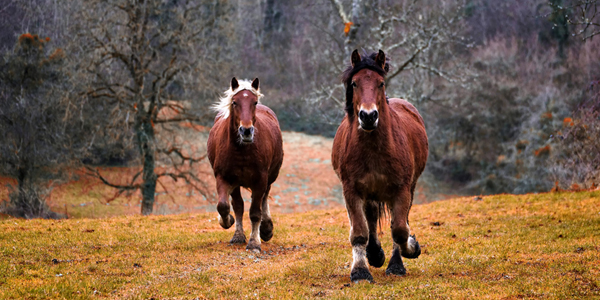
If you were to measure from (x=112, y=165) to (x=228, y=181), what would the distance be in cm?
2144

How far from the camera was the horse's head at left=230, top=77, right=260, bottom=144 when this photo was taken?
29.7 ft

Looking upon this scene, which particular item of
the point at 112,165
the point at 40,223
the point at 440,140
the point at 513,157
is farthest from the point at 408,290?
the point at 440,140

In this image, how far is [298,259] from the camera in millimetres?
9008

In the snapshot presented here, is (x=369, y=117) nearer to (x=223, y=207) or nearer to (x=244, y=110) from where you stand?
(x=244, y=110)

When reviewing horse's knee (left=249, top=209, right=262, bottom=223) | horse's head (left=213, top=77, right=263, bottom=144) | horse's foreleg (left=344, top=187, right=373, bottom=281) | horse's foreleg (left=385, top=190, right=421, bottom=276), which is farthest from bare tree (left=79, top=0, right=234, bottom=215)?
horse's foreleg (left=385, top=190, right=421, bottom=276)

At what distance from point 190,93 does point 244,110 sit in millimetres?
15319

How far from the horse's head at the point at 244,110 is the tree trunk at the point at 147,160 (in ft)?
44.4

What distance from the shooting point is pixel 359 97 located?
258 inches

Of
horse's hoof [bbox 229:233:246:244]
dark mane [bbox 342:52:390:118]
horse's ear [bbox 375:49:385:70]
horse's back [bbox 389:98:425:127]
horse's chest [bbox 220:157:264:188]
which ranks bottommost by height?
horse's hoof [bbox 229:233:246:244]

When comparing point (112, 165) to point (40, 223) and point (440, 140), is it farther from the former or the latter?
point (440, 140)

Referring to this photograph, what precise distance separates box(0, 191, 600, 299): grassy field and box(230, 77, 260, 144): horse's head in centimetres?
219

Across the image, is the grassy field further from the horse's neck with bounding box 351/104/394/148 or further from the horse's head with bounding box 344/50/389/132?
the horse's head with bounding box 344/50/389/132

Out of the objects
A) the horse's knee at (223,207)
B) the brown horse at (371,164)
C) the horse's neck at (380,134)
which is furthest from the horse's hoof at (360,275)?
the horse's knee at (223,207)

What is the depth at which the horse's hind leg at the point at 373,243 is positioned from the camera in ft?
24.7
